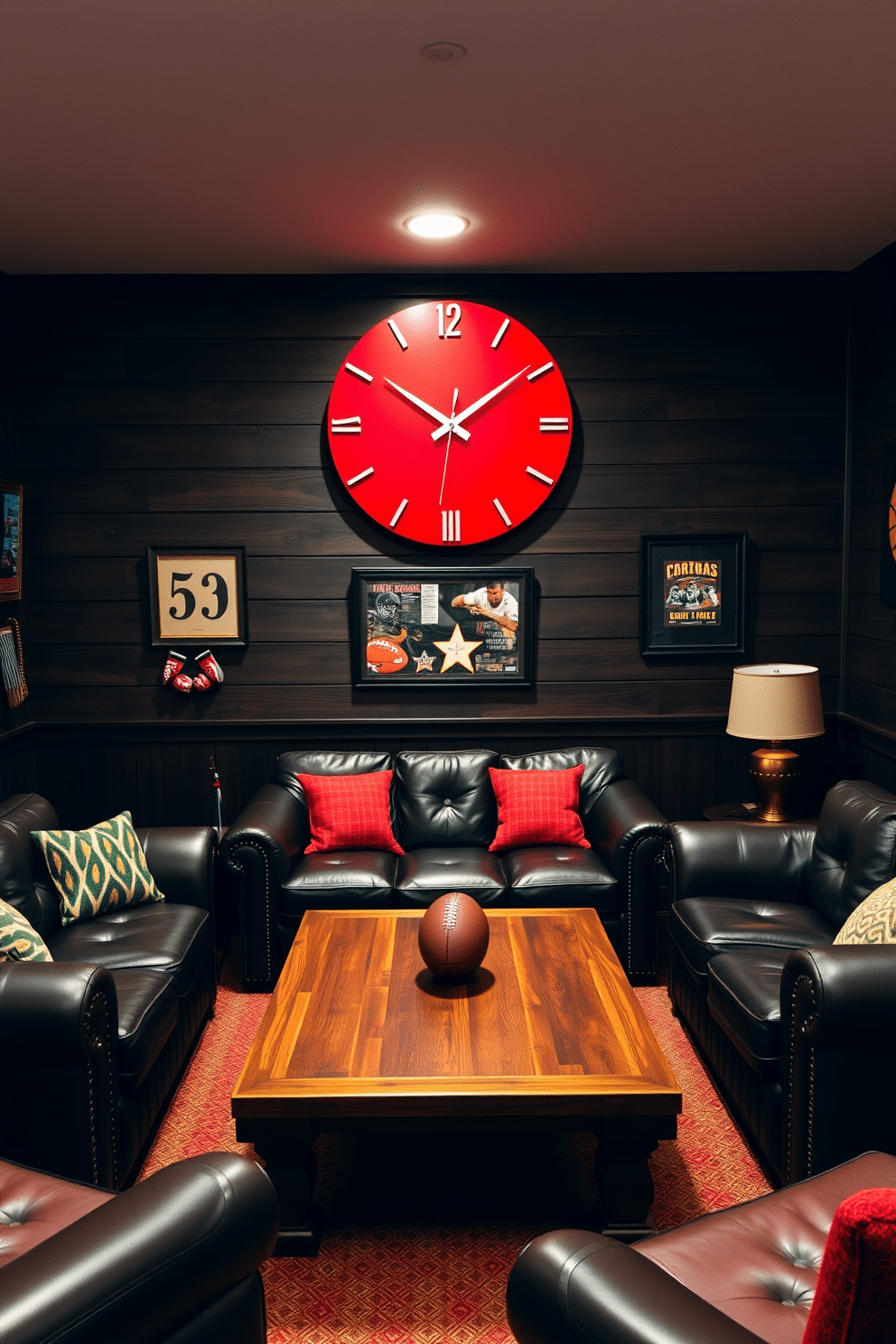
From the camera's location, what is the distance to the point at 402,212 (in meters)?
3.26

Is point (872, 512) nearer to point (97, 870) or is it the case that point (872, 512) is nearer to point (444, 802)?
point (444, 802)

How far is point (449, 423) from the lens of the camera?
3994mm

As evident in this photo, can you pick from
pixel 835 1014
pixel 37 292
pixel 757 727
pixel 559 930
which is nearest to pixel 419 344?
pixel 37 292

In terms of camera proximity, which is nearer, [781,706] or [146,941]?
[146,941]

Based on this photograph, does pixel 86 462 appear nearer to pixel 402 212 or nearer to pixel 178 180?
pixel 178 180

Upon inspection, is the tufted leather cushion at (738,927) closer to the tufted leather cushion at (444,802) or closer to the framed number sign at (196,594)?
the tufted leather cushion at (444,802)

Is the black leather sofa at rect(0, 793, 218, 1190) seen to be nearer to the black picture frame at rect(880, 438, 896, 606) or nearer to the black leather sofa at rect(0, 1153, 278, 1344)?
the black leather sofa at rect(0, 1153, 278, 1344)

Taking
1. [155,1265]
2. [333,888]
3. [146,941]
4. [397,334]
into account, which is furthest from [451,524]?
[155,1265]

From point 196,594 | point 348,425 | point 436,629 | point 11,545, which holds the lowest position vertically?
point 436,629

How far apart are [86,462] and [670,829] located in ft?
8.87

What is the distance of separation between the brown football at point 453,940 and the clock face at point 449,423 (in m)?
1.89

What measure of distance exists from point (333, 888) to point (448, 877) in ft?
1.32

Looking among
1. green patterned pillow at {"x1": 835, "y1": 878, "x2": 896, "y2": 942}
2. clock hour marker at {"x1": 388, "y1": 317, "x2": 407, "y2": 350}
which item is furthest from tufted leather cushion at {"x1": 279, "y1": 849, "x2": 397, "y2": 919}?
clock hour marker at {"x1": 388, "y1": 317, "x2": 407, "y2": 350}

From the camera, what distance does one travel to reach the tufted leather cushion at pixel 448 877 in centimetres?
342
